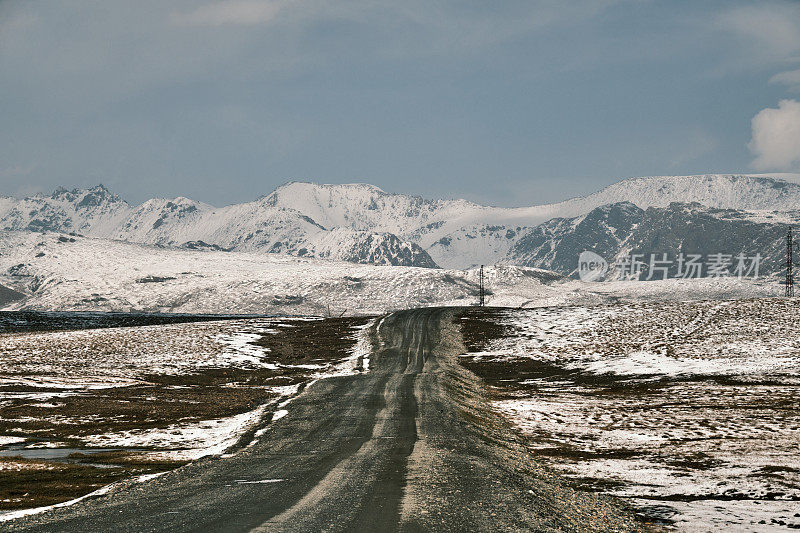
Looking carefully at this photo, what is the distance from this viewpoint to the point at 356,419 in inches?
1244

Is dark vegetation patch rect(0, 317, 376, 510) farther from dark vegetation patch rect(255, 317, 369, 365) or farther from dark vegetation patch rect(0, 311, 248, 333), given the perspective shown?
dark vegetation patch rect(0, 311, 248, 333)

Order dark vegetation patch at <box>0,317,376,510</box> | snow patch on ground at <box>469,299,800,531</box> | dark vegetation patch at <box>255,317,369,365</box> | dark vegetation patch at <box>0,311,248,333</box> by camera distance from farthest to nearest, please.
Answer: dark vegetation patch at <box>0,311,248,333</box> → dark vegetation patch at <box>255,317,369,365</box> → dark vegetation patch at <box>0,317,376,510</box> → snow patch on ground at <box>469,299,800,531</box>

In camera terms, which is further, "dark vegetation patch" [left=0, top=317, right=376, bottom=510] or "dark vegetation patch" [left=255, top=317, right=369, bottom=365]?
"dark vegetation patch" [left=255, top=317, right=369, bottom=365]

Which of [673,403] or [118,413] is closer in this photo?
[118,413]

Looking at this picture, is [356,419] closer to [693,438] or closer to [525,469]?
[525,469]

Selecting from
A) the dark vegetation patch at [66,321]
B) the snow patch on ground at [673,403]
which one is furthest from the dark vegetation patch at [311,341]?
the dark vegetation patch at [66,321]

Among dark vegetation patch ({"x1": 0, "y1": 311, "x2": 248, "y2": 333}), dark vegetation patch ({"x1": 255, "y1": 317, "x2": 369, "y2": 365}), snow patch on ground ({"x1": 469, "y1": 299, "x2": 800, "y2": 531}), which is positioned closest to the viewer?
snow patch on ground ({"x1": 469, "y1": 299, "x2": 800, "y2": 531})

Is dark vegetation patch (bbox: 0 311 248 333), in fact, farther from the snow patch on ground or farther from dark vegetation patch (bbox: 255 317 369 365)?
the snow patch on ground

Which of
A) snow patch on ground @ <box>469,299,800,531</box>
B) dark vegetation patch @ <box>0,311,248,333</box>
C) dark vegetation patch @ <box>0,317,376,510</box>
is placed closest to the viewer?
snow patch on ground @ <box>469,299,800,531</box>

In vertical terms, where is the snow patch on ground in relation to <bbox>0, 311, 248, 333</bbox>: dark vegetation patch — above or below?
above

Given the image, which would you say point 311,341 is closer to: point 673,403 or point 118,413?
point 118,413

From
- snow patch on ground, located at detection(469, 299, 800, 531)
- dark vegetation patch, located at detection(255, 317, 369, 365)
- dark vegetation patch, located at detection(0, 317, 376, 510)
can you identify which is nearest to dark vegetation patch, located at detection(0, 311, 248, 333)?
dark vegetation patch, located at detection(255, 317, 369, 365)

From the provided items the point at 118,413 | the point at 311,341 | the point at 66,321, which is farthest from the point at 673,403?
the point at 66,321

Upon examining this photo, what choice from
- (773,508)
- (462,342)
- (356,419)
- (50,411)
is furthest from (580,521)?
(462,342)
